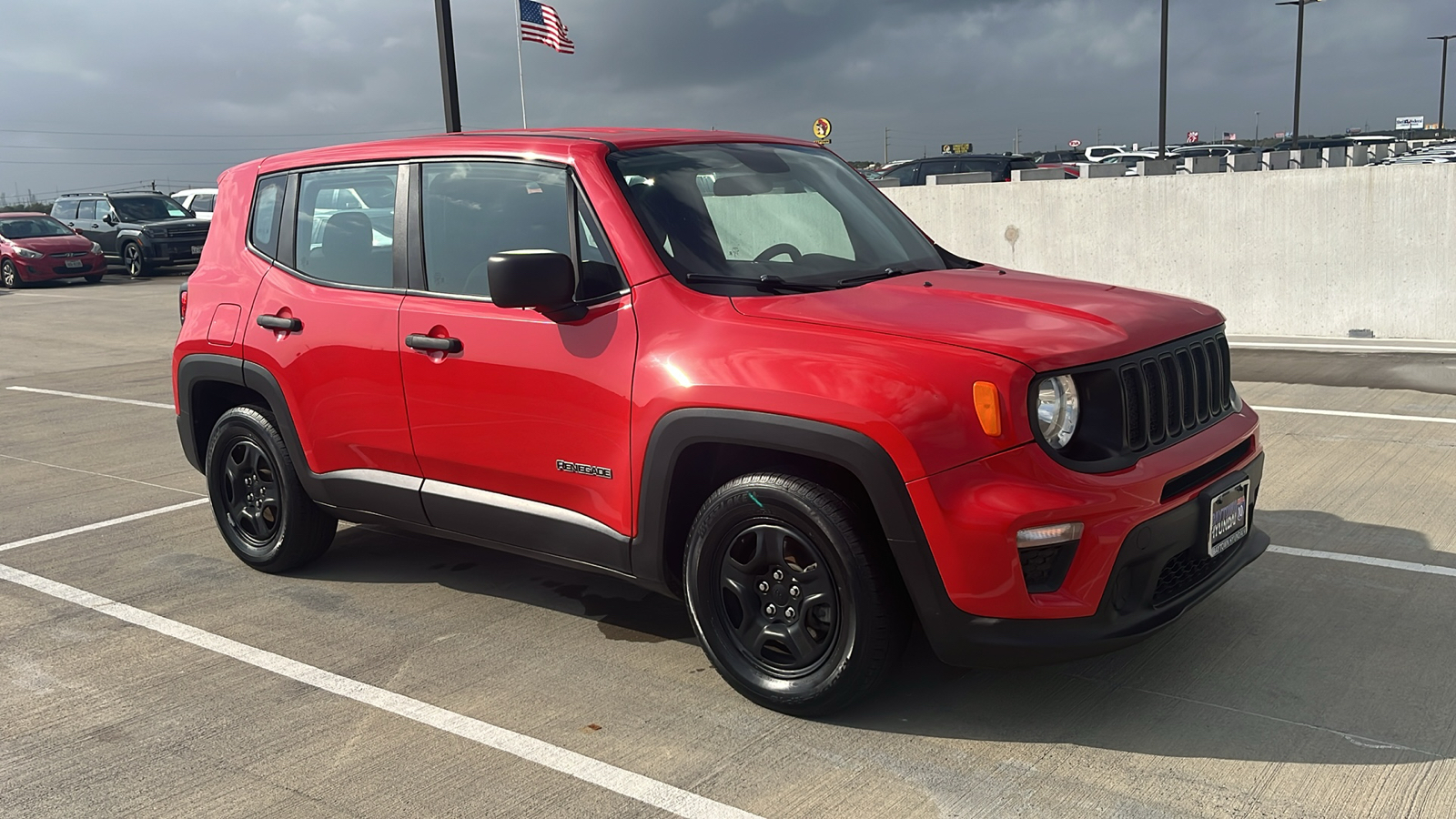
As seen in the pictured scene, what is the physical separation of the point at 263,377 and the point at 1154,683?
3.70 m

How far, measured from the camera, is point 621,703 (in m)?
3.96

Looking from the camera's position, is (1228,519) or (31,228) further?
(31,228)

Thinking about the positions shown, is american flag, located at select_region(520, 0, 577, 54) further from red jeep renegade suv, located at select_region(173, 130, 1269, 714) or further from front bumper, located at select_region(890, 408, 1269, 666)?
front bumper, located at select_region(890, 408, 1269, 666)

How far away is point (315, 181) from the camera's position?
511 centimetres

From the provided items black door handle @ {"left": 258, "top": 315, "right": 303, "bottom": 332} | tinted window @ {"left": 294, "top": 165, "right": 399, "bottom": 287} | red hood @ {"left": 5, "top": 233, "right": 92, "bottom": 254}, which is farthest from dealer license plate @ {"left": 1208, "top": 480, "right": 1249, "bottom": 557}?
red hood @ {"left": 5, "top": 233, "right": 92, "bottom": 254}

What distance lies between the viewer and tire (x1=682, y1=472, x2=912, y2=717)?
3.53 meters

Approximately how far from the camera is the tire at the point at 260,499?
207 inches

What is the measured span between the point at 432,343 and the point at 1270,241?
1023cm

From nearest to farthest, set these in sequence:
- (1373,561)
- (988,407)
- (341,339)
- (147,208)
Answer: (988,407) → (341,339) → (1373,561) → (147,208)

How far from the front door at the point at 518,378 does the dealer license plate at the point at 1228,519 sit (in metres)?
1.85

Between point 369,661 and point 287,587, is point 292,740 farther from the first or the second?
point 287,587

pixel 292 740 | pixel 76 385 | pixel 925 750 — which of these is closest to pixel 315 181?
pixel 292 740

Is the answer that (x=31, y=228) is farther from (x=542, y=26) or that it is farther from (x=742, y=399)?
(x=742, y=399)

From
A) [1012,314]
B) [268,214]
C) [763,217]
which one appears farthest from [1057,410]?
[268,214]
